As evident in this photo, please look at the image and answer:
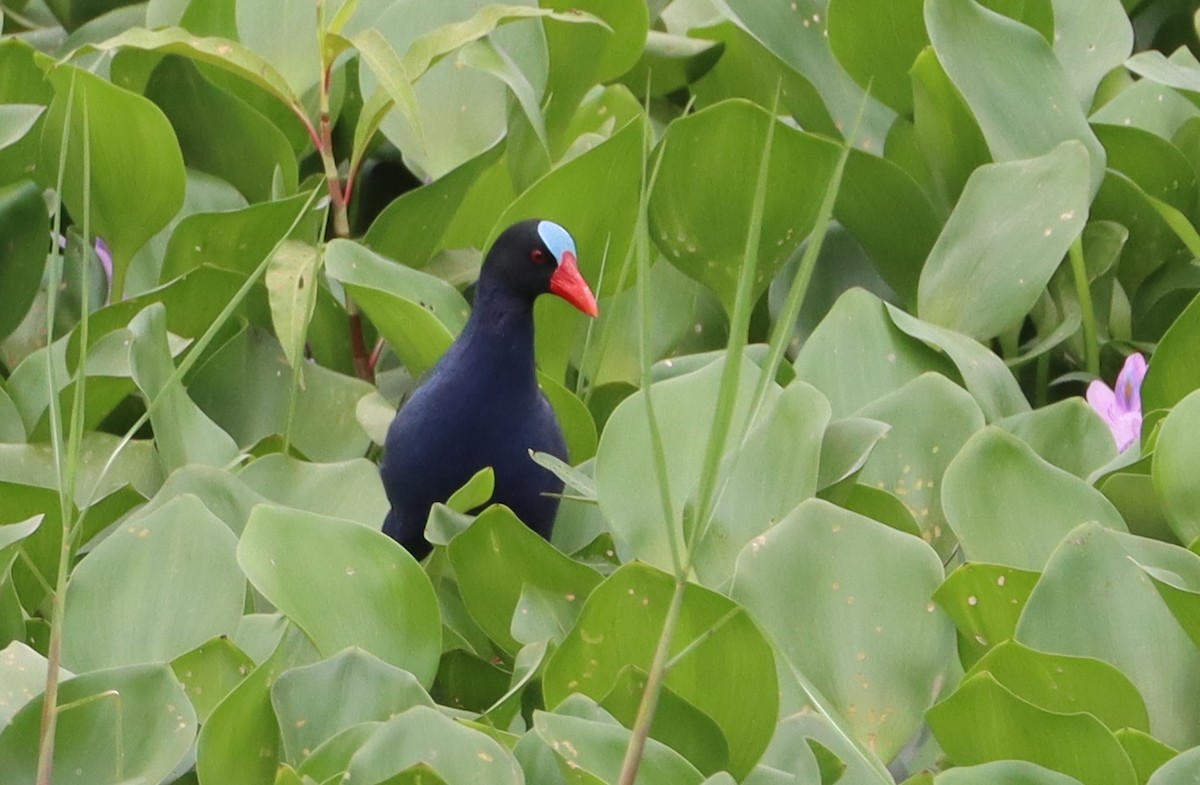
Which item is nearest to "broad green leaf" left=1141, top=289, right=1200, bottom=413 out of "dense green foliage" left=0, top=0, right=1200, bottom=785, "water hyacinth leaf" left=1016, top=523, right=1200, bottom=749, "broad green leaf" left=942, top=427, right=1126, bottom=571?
"dense green foliage" left=0, top=0, right=1200, bottom=785

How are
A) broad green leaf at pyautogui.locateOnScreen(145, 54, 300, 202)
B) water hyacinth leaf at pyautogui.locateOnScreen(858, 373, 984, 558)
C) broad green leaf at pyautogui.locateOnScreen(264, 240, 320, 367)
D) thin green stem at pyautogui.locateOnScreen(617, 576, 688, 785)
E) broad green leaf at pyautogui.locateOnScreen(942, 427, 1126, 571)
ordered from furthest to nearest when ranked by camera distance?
broad green leaf at pyautogui.locateOnScreen(145, 54, 300, 202) → broad green leaf at pyautogui.locateOnScreen(264, 240, 320, 367) → water hyacinth leaf at pyautogui.locateOnScreen(858, 373, 984, 558) → broad green leaf at pyautogui.locateOnScreen(942, 427, 1126, 571) → thin green stem at pyautogui.locateOnScreen(617, 576, 688, 785)

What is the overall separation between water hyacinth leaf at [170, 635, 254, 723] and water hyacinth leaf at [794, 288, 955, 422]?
0.54 meters

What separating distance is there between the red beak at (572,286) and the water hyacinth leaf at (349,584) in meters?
0.45

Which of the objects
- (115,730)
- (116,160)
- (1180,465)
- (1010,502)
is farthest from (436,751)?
(116,160)

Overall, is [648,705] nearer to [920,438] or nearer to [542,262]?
[920,438]

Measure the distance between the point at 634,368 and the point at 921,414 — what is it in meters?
0.36

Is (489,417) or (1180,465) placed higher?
(1180,465)

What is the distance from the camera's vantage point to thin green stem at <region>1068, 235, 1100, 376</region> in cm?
169

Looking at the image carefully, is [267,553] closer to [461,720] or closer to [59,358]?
[461,720]

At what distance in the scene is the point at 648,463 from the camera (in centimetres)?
141

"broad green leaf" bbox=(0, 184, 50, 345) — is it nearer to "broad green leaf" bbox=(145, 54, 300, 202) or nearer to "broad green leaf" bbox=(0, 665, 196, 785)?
"broad green leaf" bbox=(145, 54, 300, 202)

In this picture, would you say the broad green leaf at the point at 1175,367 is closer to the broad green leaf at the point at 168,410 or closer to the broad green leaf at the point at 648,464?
the broad green leaf at the point at 648,464

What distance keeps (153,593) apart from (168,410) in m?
Result: 0.27

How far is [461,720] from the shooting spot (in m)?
1.19
